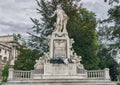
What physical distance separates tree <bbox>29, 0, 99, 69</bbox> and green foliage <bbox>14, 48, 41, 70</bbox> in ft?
4.72

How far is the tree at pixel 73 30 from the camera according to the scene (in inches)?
1248

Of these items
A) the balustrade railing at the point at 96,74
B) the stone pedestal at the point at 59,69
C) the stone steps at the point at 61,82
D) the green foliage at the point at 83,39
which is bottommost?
the stone steps at the point at 61,82

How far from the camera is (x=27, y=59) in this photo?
30953 millimetres

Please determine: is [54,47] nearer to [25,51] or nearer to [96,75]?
[96,75]

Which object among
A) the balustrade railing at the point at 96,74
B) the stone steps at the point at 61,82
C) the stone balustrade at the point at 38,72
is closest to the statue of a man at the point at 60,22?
the stone balustrade at the point at 38,72

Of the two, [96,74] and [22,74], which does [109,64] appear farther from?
[22,74]

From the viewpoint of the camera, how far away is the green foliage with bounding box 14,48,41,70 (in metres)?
30.5

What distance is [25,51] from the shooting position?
31953mm

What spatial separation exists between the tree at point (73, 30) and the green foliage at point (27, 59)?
1439mm

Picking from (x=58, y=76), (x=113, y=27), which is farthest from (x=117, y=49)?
(x=58, y=76)

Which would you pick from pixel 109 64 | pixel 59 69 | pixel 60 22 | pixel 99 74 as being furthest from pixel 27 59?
pixel 109 64

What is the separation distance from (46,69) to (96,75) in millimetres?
4169

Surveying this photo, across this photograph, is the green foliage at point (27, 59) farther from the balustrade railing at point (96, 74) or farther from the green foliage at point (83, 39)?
the balustrade railing at point (96, 74)

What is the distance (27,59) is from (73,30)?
260 inches
